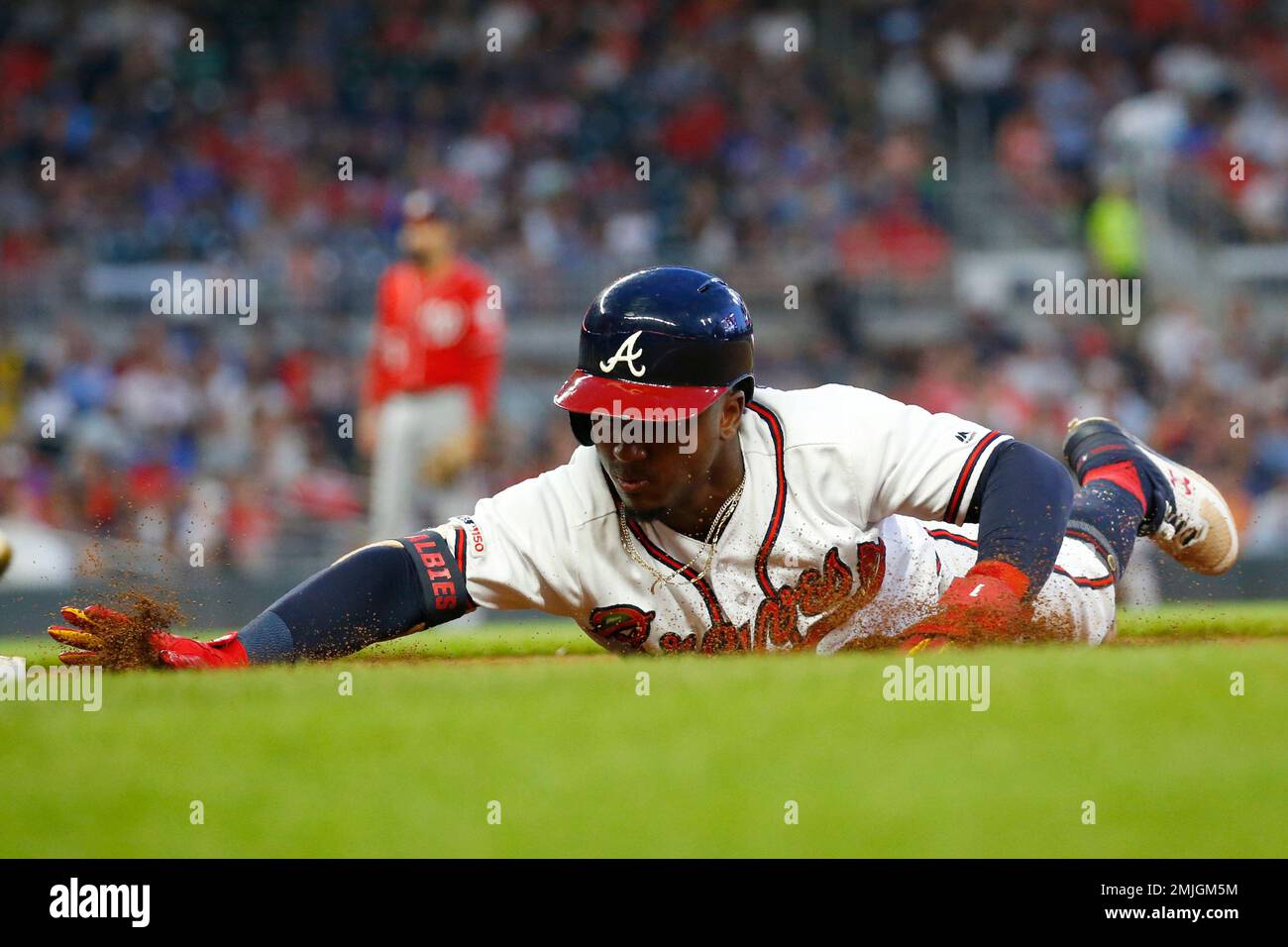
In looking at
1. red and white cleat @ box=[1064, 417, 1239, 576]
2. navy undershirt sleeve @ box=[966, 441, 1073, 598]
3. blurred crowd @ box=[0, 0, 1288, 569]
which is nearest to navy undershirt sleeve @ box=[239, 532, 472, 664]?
navy undershirt sleeve @ box=[966, 441, 1073, 598]

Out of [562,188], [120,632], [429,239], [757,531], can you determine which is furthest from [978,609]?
[562,188]

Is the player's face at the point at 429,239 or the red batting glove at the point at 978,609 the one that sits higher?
the player's face at the point at 429,239

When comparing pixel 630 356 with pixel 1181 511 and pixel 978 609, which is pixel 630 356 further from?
pixel 1181 511

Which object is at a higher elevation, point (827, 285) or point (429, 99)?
point (429, 99)

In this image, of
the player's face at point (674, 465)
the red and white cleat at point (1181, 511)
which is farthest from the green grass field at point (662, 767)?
the red and white cleat at point (1181, 511)

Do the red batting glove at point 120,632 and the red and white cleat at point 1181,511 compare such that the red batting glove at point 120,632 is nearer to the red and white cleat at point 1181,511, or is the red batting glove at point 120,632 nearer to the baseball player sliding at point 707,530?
the baseball player sliding at point 707,530
